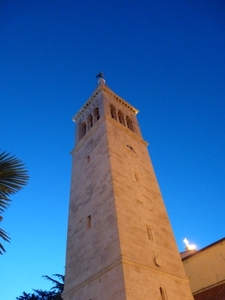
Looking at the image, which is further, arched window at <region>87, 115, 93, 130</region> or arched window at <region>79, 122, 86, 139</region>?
arched window at <region>79, 122, 86, 139</region>

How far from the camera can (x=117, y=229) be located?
10945mm

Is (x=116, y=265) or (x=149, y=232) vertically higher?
(x=149, y=232)

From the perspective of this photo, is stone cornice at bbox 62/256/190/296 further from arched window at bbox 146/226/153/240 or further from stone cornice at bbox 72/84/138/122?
stone cornice at bbox 72/84/138/122

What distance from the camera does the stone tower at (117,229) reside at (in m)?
9.98

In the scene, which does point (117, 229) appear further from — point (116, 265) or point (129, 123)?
point (129, 123)

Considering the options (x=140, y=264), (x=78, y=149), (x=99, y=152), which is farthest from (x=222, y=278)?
(x=78, y=149)

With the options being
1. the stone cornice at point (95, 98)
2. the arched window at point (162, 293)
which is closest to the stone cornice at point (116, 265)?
the arched window at point (162, 293)

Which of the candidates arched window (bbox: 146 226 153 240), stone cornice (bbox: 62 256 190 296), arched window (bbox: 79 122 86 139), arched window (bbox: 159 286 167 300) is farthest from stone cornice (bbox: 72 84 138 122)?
arched window (bbox: 159 286 167 300)

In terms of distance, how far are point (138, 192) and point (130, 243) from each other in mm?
3881

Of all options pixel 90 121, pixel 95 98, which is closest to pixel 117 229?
pixel 90 121

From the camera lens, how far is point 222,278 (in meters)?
13.8

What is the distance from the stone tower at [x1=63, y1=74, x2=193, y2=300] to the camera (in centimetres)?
998

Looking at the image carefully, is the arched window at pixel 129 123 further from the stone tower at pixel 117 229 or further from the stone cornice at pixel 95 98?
the stone tower at pixel 117 229

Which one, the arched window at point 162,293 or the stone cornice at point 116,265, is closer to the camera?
the stone cornice at point 116,265
